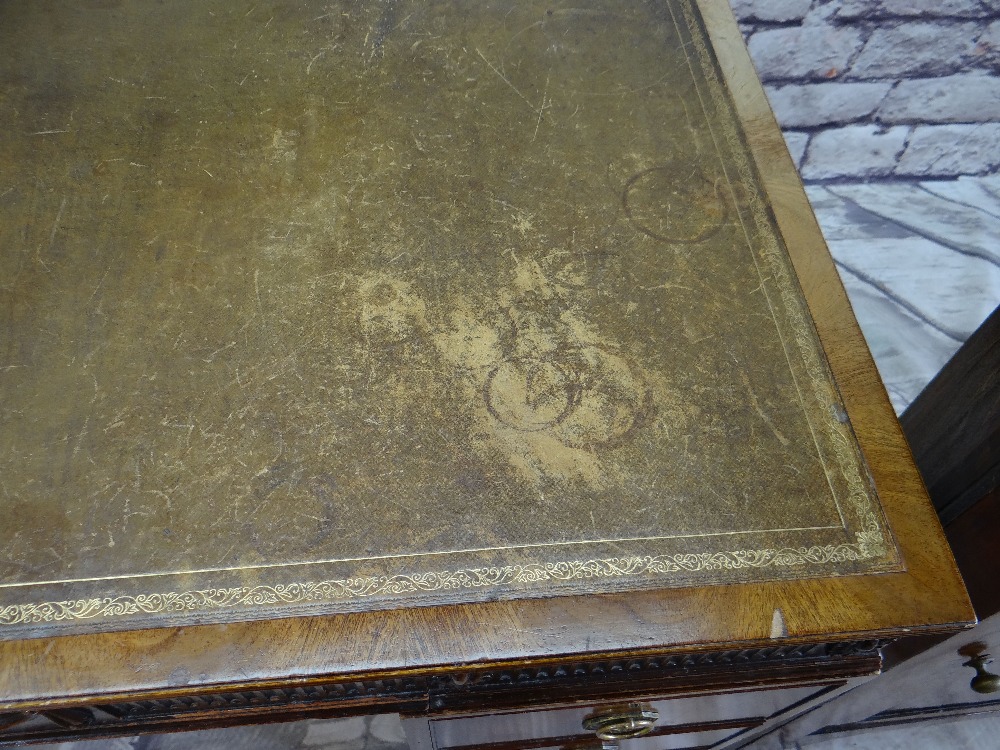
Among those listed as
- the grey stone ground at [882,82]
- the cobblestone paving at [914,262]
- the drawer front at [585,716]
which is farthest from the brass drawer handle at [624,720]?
the grey stone ground at [882,82]

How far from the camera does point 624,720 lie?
3.52 feet

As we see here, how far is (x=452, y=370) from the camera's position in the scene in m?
1.06

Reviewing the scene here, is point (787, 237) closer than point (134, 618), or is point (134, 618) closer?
point (134, 618)

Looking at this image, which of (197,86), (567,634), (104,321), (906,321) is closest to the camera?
(567,634)

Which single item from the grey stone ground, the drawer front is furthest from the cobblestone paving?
the drawer front

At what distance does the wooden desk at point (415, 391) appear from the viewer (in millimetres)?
896

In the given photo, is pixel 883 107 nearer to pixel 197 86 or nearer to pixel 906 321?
pixel 906 321

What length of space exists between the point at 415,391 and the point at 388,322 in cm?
12

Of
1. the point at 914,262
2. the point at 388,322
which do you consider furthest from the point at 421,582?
the point at 914,262

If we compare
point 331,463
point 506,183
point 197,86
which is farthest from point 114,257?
point 506,183

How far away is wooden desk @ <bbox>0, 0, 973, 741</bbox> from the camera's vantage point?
2.94 feet

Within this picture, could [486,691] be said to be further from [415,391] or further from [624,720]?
[415,391]

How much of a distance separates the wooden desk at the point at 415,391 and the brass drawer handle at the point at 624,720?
0.06 meters

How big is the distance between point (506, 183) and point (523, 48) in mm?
324
